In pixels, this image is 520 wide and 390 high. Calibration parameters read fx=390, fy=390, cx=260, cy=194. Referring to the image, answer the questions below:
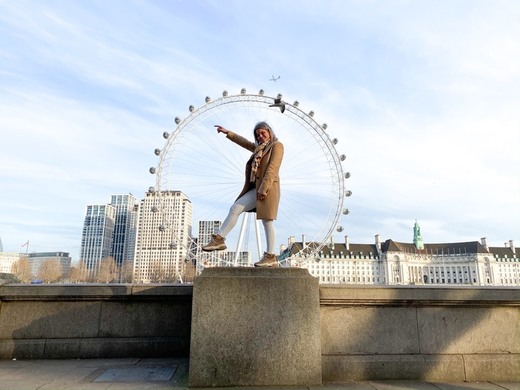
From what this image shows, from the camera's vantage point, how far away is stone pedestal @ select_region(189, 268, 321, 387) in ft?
14.3

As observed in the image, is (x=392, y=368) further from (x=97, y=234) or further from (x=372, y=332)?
(x=97, y=234)

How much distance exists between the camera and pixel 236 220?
5.34 metres

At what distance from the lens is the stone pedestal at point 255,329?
14.3 feet

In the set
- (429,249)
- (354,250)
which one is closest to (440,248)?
(429,249)

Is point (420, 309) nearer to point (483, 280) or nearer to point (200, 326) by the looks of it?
point (200, 326)

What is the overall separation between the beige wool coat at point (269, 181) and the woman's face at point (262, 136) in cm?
20

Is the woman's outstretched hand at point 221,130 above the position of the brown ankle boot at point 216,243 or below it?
above

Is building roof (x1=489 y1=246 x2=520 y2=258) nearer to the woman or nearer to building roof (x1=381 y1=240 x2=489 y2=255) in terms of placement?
building roof (x1=381 y1=240 x2=489 y2=255)

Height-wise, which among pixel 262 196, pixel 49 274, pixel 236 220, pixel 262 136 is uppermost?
pixel 262 136

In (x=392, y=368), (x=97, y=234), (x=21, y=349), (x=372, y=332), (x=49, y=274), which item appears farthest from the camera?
(x=97, y=234)

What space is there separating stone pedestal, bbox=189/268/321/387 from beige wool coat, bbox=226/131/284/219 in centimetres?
88

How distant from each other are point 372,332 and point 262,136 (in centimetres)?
303

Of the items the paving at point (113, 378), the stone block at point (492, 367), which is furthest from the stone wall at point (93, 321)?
the stone block at point (492, 367)

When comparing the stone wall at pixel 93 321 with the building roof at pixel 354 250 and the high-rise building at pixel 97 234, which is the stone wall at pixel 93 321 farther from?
the high-rise building at pixel 97 234
